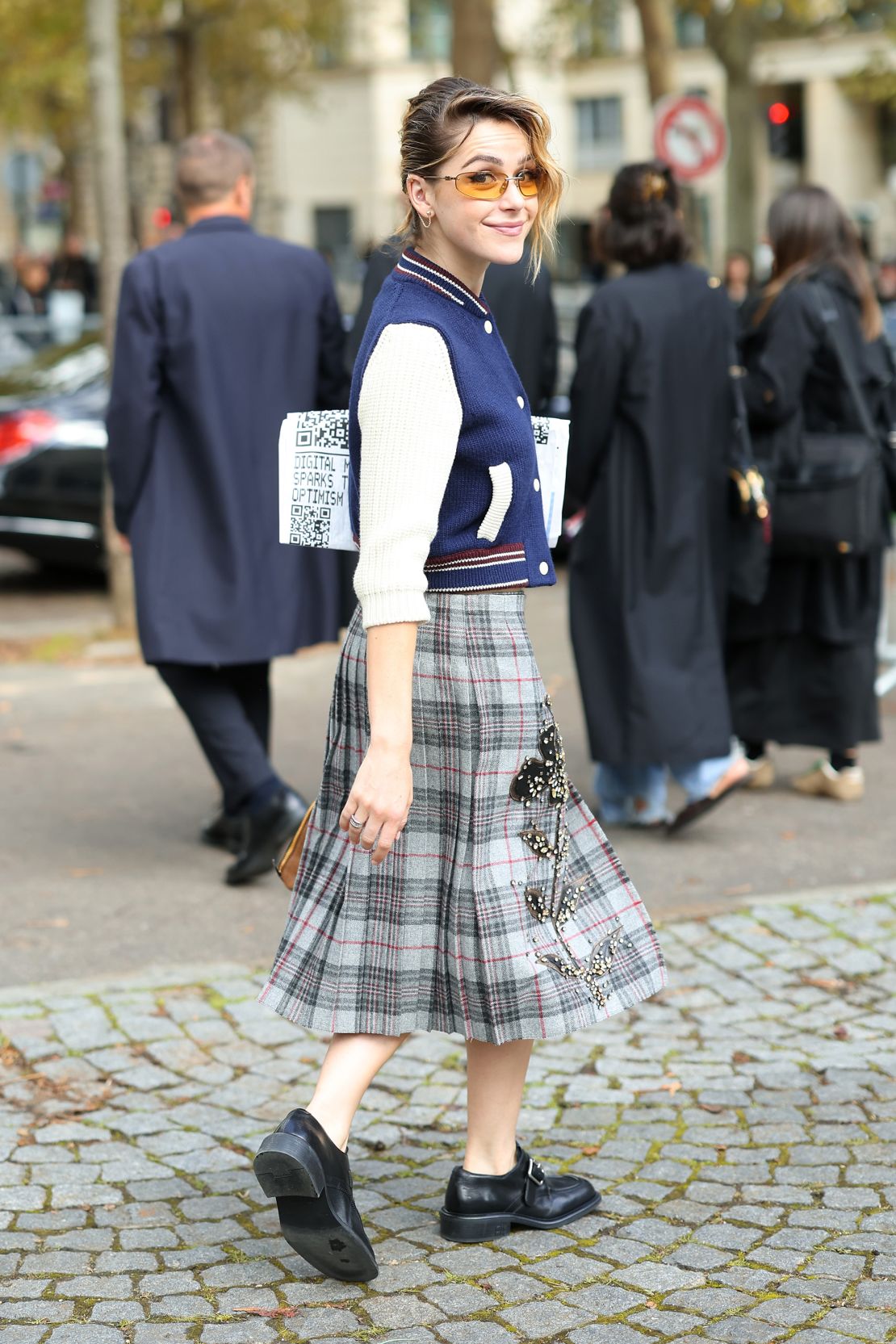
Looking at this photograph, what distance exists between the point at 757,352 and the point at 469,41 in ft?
29.7

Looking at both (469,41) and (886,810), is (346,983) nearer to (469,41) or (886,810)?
(886,810)

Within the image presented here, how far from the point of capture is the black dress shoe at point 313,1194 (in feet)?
9.87

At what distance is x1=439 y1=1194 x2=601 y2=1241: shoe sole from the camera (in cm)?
338

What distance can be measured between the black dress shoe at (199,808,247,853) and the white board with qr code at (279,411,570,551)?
2.74 m

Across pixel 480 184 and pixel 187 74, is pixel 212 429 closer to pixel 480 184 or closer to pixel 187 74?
pixel 480 184

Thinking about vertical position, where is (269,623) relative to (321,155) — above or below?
below

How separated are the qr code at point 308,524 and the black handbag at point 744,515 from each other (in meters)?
2.88

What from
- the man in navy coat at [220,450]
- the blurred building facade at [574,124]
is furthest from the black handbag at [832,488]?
the blurred building facade at [574,124]

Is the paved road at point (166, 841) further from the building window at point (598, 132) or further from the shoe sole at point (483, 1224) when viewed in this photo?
the building window at point (598, 132)

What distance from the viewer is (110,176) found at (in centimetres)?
1012

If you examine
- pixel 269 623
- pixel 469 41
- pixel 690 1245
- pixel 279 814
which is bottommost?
pixel 690 1245

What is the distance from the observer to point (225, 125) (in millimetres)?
37688

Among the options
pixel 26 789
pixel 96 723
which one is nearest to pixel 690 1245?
pixel 26 789

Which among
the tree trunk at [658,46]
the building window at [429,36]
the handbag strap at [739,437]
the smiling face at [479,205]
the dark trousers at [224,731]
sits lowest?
the dark trousers at [224,731]
